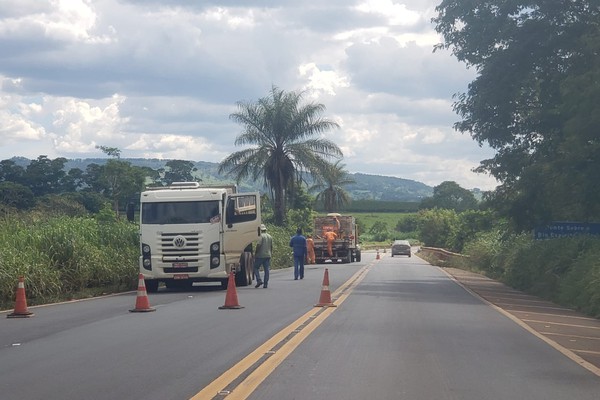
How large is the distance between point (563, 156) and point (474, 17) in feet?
21.8

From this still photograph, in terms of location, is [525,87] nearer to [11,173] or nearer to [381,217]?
[11,173]

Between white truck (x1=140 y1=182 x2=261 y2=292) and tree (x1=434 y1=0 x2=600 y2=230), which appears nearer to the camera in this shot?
white truck (x1=140 y1=182 x2=261 y2=292)

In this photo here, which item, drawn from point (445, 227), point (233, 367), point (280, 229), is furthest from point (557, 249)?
point (445, 227)

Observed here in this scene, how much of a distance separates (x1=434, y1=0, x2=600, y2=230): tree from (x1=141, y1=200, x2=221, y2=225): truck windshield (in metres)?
10.4

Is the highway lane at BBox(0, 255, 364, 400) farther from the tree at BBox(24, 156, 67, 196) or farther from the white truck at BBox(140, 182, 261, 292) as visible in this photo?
the tree at BBox(24, 156, 67, 196)

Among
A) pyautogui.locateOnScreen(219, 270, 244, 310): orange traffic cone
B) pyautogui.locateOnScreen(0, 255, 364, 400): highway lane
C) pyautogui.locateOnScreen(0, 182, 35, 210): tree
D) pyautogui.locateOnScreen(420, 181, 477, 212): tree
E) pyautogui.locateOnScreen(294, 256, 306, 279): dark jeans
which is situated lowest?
pyautogui.locateOnScreen(0, 255, 364, 400): highway lane

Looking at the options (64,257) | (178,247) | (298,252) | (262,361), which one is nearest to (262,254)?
(178,247)

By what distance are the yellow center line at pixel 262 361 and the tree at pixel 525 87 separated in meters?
13.1

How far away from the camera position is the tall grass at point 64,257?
20.3 metres

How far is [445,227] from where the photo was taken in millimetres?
91062

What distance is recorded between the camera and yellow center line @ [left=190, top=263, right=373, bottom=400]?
349 inches

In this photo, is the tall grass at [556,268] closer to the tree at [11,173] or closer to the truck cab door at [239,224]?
the truck cab door at [239,224]

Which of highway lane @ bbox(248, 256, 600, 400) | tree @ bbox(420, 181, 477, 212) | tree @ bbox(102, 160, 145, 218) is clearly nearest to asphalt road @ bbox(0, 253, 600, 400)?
highway lane @ bbox(248, 256, 600, 400)

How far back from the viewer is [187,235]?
79.9ft
